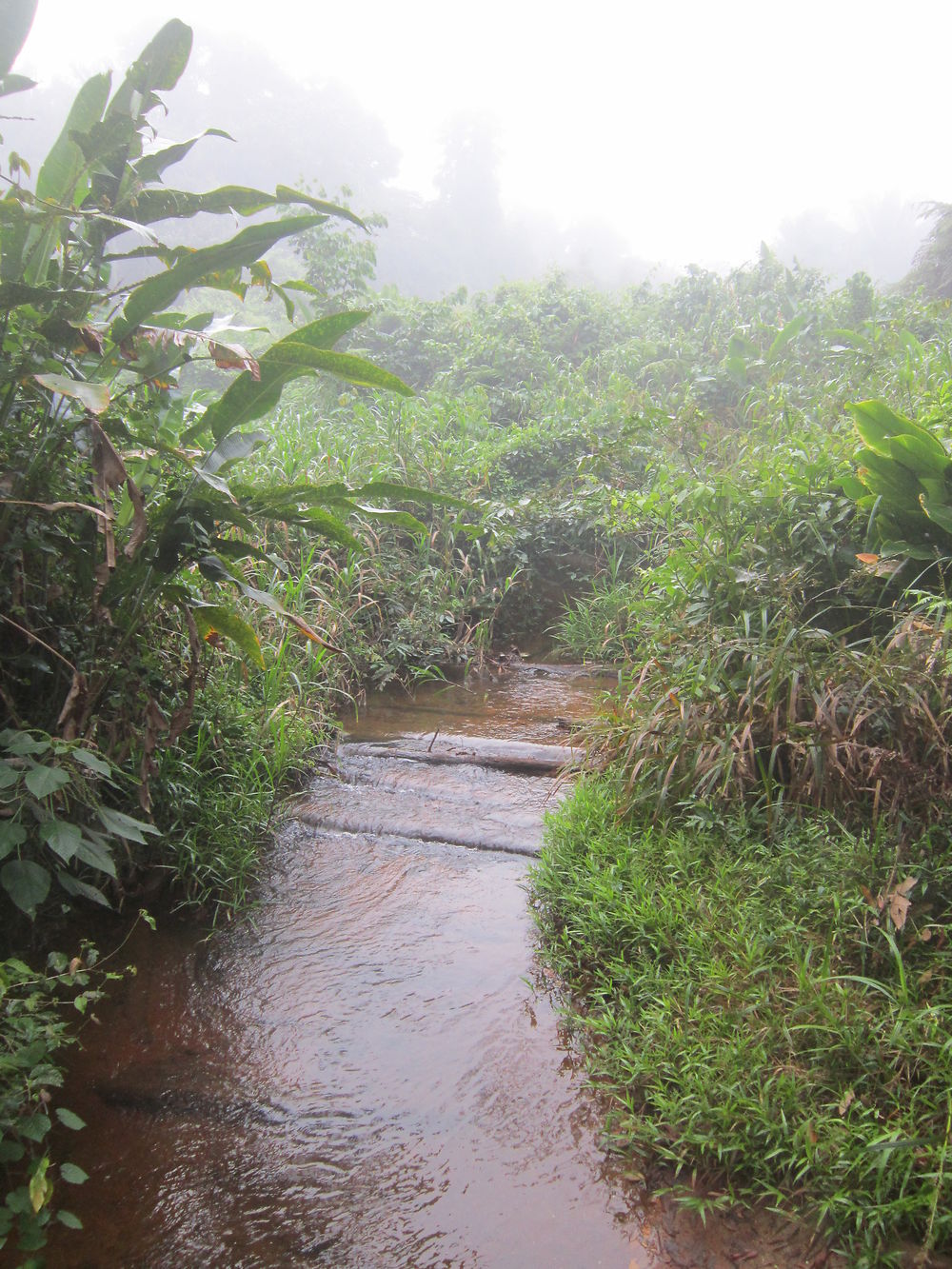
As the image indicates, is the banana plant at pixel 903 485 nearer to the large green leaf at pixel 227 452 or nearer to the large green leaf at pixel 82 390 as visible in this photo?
the large green leaf at pixel 227 452

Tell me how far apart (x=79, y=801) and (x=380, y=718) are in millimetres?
2539

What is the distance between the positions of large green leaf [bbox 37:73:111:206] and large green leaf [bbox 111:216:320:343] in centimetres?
37

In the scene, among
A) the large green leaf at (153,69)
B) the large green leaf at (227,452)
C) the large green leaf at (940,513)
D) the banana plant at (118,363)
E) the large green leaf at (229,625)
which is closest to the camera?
the banana plant at (118,363)

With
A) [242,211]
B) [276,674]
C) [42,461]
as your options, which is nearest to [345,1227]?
[42,461]

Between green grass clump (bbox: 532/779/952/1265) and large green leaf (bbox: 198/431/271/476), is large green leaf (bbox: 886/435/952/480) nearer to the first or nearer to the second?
green grass clump (bbox: 532/779/952/1265)

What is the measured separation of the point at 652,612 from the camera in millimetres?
3756

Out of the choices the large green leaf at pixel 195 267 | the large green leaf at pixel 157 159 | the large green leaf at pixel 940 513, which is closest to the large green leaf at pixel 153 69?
the large green leaf at pixel 157 159

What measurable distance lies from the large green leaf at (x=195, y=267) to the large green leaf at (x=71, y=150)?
37cm

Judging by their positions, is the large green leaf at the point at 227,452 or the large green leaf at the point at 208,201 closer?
the large green leaf at the point at 208,201

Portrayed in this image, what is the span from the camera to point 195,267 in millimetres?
2119

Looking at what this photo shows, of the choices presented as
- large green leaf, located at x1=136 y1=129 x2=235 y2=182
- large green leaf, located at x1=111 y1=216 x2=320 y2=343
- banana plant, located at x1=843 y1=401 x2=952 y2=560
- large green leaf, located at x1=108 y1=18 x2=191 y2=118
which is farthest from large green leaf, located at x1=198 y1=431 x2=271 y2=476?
banana plant, located at x1=843 y1=401 x2=952 y2=560

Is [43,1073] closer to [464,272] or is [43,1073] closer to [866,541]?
[866,541]

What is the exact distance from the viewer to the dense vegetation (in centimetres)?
171

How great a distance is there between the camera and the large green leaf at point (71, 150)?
2185 mm
